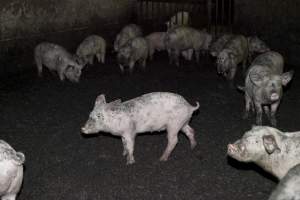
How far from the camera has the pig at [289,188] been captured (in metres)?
3.56

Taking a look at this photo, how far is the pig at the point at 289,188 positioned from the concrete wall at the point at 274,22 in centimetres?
797

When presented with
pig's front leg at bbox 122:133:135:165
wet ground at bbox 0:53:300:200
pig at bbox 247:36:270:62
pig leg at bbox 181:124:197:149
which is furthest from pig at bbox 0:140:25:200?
pig at bbox 247:36:270:62

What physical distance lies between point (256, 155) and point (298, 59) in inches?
274

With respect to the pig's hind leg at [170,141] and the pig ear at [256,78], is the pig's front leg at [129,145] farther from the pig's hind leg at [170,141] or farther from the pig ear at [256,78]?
the pig ear at [256,78]

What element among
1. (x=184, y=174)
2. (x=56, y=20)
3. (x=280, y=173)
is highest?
(x=56, y=20)

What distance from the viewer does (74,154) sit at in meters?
6.49

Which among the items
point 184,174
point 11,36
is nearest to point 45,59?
point 11,36

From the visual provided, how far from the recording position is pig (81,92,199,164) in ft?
19.2

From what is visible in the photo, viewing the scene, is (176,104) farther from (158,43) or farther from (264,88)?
(158,43)

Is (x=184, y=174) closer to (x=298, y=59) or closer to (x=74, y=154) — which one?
(x=74, y=154)

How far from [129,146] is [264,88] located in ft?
7.79

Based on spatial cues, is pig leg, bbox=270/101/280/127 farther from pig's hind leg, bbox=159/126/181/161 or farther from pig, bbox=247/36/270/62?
pig, bbox=247/36/270/62

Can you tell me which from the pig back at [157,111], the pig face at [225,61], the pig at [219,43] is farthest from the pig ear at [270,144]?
the pig at [219,43]

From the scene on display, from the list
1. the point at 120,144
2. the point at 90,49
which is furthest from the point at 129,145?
the point at 90,49
